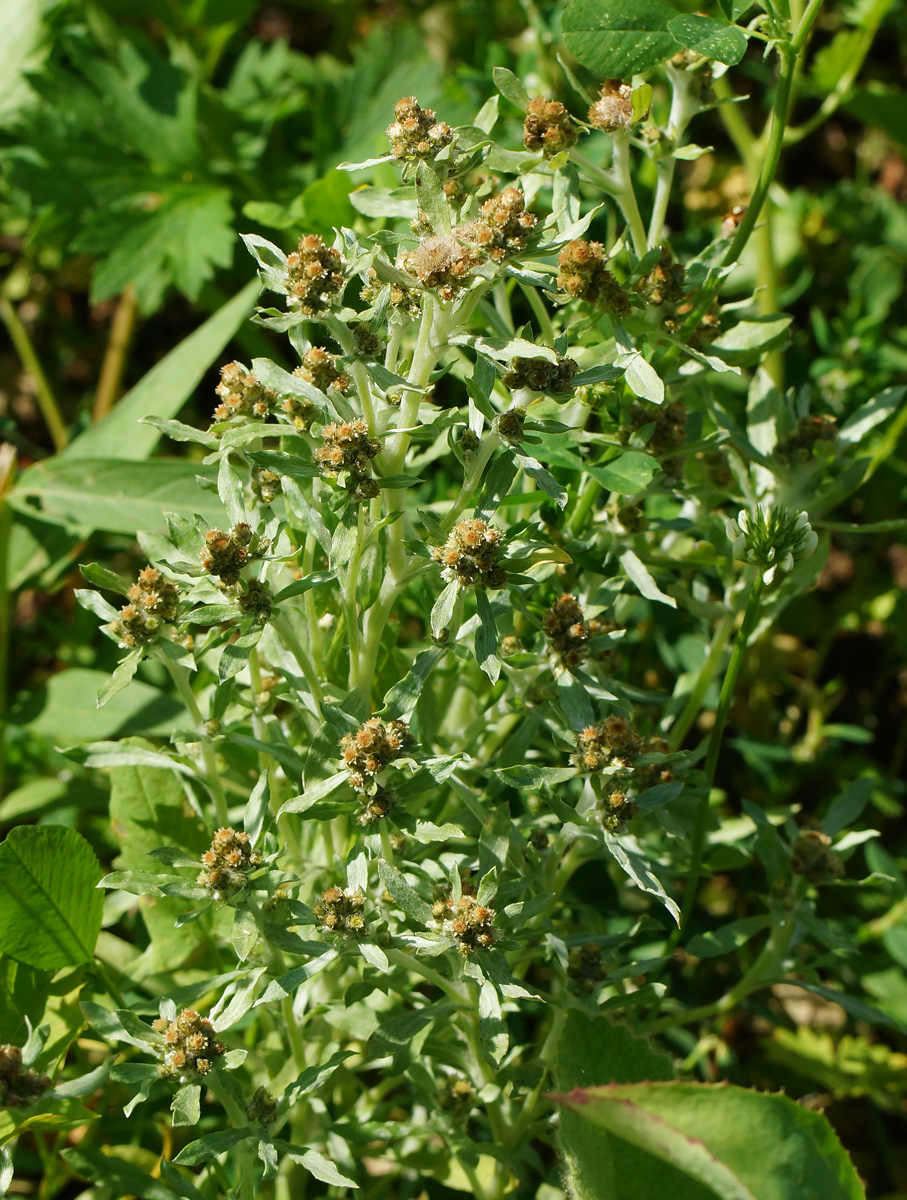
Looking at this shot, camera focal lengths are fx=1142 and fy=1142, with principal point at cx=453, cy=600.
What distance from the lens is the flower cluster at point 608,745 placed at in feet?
4.68

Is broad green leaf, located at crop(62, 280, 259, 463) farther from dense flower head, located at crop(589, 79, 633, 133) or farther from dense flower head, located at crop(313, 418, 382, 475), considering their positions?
dense flower head, located at crop(313, 418, 382, 475)

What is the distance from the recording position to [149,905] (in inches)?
69.7

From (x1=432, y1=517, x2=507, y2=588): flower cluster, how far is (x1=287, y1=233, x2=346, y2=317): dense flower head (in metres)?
0.29

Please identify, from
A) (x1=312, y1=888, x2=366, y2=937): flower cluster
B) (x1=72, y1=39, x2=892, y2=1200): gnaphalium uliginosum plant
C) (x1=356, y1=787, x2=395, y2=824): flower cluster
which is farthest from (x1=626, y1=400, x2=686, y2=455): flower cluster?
(x1=312, y1=888, x2=366, y2=937): flower cluster

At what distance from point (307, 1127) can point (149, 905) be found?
0.41m

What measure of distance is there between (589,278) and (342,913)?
834 millimetres

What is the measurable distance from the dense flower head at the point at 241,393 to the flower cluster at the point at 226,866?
0.53 m

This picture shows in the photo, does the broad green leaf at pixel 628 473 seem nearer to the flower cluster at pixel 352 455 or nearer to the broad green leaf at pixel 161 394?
the flower cluster at pixel 352 455

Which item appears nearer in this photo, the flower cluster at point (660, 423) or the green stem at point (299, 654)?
A: the green stem at point (299, 654)

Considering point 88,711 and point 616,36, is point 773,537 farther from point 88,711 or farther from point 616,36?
point 88,711

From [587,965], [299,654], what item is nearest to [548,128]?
[299,654]

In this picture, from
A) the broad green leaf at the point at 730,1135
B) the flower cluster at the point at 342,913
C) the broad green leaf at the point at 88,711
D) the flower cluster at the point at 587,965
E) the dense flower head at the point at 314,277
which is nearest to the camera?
the broad green leaf at the point at 730,1135

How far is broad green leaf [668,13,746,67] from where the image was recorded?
1.39m

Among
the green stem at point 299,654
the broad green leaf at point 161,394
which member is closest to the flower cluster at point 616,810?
the green stem at point 299,654
